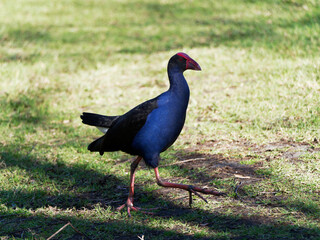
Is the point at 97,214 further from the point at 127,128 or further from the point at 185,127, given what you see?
the point at 185,127

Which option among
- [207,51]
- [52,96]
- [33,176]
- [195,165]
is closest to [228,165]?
[195,165]

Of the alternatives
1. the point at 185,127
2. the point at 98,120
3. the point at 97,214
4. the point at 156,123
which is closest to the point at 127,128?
the point at 156,123

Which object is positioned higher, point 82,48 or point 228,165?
point 82,48

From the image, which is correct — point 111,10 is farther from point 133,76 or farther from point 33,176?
point 33,176

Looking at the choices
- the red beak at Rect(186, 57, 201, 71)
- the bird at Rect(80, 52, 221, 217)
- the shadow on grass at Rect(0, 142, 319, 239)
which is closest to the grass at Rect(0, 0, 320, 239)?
the shadow on grass at Rect(0, 142, 319, 239)

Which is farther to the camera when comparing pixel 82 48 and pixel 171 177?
pixel 82 48

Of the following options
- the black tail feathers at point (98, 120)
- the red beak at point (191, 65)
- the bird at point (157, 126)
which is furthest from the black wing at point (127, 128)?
the red beak at point (191, 65)

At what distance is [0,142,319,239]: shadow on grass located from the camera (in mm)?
3667

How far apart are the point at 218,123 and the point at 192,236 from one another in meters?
2.72

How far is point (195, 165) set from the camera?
5137mm

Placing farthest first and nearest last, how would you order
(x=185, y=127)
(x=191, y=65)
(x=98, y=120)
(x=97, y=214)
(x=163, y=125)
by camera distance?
1. (x=185, y=127)
2. (x=98, y=120)
3. (x=191, y=65)
4. (x=97, y=214)
5. (x=163, y=125)

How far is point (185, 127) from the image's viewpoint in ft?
20.7

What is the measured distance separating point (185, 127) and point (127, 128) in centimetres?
210

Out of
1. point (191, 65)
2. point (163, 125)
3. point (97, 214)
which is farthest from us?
point (191, 65)
